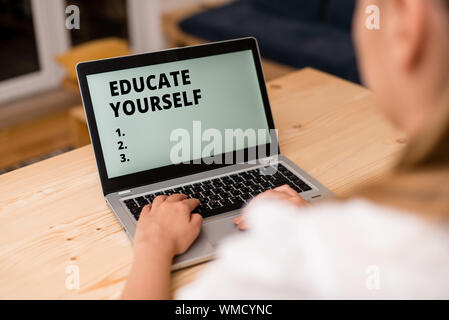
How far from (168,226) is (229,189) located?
0.63ft

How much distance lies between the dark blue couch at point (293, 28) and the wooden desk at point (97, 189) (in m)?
1.02

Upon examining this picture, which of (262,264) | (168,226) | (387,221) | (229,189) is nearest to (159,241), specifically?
(168,226)

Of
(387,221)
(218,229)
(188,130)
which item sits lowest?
(218,229)

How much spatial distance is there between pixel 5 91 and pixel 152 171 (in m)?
2.27

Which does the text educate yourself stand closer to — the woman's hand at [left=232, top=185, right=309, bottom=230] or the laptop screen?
the laptop screen

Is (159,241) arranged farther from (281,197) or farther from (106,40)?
(106,40)

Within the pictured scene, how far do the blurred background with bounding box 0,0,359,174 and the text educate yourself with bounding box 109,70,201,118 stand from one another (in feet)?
4.77

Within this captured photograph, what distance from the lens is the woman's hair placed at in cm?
42

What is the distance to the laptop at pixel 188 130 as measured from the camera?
1.03 meters

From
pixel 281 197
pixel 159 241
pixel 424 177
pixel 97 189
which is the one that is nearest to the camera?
pixel 424 177

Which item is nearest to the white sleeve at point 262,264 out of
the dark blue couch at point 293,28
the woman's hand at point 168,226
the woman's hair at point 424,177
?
the woman's hair at point 424,177

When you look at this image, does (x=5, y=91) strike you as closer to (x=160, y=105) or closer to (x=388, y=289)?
(x=160, y=105)

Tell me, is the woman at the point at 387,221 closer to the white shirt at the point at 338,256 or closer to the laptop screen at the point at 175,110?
the white shirt at the point at 338,256

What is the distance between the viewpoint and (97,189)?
41.8 inches
